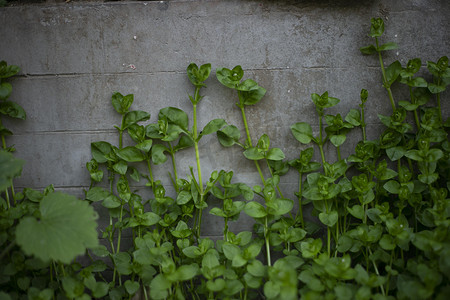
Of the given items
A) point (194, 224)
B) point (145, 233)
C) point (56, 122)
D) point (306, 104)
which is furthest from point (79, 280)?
point (306, 104)

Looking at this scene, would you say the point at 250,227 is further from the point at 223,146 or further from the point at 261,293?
the point at 223,146

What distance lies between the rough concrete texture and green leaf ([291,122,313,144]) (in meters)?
0.06

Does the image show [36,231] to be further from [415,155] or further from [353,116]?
[415,155]

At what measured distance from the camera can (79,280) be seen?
163 cm

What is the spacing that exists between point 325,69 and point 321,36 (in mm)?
175

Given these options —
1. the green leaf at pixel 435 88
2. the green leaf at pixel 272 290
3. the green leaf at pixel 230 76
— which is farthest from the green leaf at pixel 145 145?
the green leaf at pixel 435 88

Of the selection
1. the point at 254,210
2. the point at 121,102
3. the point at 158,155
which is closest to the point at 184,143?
the point at 158,155

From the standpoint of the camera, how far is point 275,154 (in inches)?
76.1

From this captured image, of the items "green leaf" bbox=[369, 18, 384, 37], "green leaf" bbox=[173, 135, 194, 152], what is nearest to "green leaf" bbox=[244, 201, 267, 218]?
"green leaf" bbox=[173, 135, 194, 152]

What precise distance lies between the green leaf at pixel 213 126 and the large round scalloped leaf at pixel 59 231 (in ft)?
2.40

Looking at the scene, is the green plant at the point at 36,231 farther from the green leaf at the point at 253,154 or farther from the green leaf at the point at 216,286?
the green leaf at the point at 253,154

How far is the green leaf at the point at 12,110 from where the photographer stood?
197 cm

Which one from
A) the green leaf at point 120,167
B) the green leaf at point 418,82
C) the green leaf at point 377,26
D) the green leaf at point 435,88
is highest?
the green leaf at point 377,26

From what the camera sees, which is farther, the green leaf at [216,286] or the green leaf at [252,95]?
the green leaf at [252,95]
